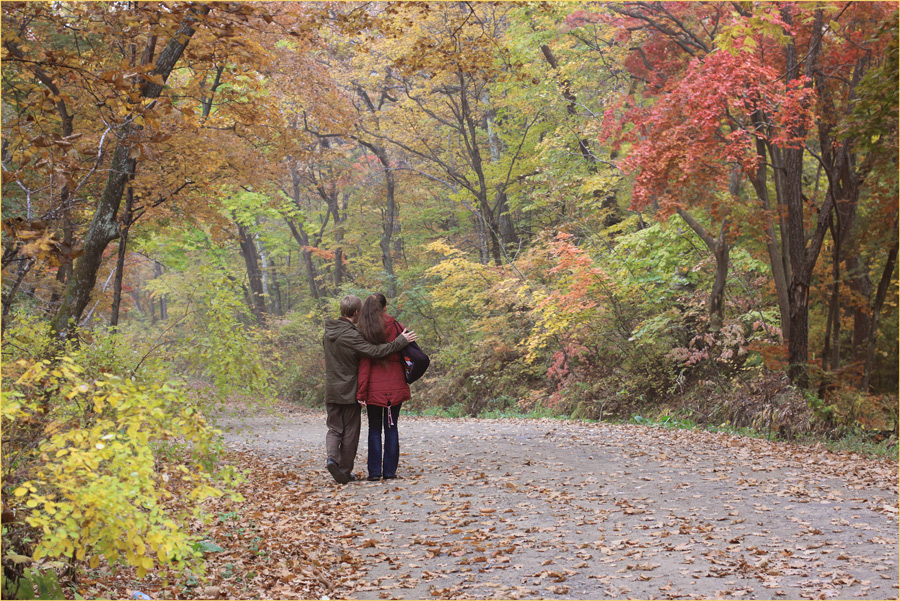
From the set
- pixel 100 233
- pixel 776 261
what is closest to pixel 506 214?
pixel 776 261

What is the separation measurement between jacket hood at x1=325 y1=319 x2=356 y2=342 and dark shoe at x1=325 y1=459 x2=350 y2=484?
1.35 metres

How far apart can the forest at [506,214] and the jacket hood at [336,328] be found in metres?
1.42

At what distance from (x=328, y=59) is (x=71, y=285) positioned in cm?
1914

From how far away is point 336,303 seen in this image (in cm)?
2497

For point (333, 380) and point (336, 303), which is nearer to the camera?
point (333, 380)

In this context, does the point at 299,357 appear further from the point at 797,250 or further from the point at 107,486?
the point at 107,486

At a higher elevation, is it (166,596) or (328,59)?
(328,59)

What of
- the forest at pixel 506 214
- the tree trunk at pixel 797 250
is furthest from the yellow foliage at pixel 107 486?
the tree trunk at pixel 797 250

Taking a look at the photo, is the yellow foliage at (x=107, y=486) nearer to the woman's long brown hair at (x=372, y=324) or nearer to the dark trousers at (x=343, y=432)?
the woman's long brown hair at (x=372, y=324)

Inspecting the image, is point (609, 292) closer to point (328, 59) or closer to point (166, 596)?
point (166, 596)

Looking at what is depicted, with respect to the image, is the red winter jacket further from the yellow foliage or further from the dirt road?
the yellow foliage

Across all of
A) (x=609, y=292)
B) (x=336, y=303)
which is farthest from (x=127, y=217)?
(x=336, y=303)

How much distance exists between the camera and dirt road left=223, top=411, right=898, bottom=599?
444 cm

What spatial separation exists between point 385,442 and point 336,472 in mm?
619
